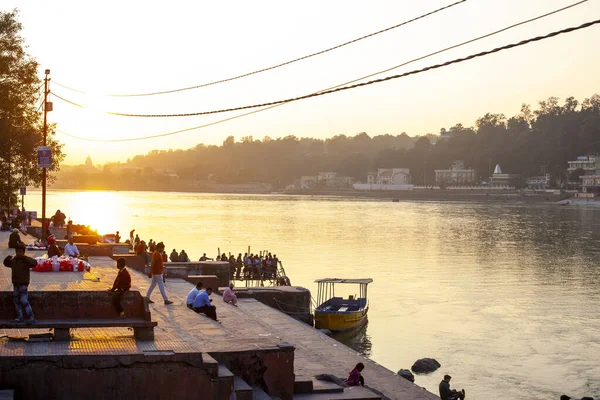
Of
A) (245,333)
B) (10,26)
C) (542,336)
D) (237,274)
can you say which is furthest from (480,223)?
(245,333)

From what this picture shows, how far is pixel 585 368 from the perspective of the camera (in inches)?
1029

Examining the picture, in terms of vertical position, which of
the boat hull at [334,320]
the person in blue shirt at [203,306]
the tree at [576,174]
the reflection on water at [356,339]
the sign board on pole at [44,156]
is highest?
the tree at [576,174]

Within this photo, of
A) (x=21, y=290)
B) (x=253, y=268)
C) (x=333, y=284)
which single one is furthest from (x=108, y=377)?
(x=253, y=268)

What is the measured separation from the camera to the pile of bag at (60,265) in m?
17.0

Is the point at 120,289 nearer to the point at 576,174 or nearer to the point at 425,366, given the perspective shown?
the point at 425,366

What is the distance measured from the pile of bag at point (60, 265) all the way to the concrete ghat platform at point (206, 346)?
9.9 inches

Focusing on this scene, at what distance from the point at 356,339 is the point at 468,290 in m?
16.7

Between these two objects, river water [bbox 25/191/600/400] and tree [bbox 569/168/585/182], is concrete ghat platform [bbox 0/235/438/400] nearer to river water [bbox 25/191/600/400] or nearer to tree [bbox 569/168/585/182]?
river water [bbox 25/191/600/400]

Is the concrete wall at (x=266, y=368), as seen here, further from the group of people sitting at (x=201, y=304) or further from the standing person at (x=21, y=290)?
the group of people sitting at (x=201, y=304)

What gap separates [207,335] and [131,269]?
30.9ft

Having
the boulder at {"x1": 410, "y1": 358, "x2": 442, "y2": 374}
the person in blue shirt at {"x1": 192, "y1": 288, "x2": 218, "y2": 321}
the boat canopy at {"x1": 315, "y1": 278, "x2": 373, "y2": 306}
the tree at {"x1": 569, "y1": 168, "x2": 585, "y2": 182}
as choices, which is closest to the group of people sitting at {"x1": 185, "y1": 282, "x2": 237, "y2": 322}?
the person in blue shirt at {"x1": 192, "y1": 288, "x2": 218, "y2": 321}

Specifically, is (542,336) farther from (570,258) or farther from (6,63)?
(570,258)

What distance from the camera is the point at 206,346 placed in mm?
12148

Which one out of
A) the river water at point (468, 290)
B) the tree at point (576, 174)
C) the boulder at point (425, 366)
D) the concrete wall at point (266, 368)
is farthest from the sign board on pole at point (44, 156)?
the tree at point (576, 174)
